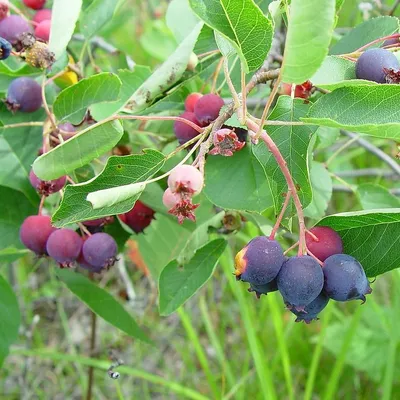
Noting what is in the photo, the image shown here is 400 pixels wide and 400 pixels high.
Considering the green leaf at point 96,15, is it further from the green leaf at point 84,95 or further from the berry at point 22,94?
the green leaf at point 84,95

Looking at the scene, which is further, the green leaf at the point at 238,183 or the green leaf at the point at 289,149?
the green leaf at the point at 238,183

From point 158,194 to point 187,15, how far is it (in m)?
0.40

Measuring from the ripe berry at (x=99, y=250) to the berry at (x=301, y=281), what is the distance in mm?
367

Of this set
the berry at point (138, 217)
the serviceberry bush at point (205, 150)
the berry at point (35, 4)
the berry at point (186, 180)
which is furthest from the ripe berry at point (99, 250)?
the berry at point (35, 4)

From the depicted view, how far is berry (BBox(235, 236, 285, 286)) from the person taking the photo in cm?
78

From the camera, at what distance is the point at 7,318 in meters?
1.32

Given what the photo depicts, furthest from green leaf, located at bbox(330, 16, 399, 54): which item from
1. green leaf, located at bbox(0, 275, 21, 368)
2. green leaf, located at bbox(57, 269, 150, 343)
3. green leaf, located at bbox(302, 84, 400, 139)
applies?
green leaf, located at bbox(0, 275, 21, 368)

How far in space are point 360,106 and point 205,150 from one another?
20 cm

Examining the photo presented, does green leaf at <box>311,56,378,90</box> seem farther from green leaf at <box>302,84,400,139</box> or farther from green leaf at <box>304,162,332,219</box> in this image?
green leaf at <box>304,162,332,219</box>

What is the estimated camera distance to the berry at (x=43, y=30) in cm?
121

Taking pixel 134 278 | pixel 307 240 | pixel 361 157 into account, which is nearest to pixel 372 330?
pixel 361 157

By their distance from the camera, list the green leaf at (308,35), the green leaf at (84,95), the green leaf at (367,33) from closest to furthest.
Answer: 1. the green leaf at (308,35)
2. the green leaf at (84,95)
3. the green leaf at (367,33)

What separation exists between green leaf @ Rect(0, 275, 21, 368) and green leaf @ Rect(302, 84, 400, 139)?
0.80m

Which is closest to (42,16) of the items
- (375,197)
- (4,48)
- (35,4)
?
(35,4)
